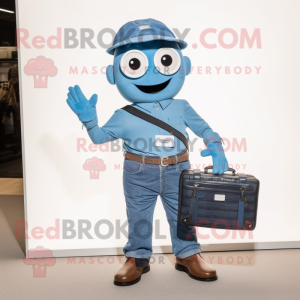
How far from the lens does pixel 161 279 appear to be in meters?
2.11

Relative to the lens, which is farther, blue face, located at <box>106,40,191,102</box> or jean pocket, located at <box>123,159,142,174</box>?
jean pocket, located at <box>123,159,142,174</box>

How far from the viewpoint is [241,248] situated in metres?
2.55

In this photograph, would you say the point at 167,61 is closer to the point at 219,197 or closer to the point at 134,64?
the point at 134,64

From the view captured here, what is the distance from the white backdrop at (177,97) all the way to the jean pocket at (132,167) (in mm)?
465

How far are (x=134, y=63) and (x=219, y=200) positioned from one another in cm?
82

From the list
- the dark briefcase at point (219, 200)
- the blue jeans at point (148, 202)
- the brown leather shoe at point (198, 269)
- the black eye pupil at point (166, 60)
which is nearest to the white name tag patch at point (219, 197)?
the dark briefcase at point (219, 200)

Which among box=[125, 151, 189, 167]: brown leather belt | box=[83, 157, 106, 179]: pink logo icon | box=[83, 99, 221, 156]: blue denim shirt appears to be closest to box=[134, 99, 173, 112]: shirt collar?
box=[83, 99, 221, 156]: blue denim shirt

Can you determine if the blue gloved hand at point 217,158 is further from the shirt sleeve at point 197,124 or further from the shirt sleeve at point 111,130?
the shirt sleeve at point 111,130

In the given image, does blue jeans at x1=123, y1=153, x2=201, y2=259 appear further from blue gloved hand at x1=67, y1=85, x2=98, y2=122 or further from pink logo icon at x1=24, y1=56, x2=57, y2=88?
pink logo icon at x1=24, y1=56, x2=57, y2=88

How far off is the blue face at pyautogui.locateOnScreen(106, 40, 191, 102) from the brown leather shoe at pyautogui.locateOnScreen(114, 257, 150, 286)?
94 cm

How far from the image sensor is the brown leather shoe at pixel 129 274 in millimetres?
2018

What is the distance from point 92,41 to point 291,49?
133 cm

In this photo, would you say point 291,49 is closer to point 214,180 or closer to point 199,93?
point 199,93

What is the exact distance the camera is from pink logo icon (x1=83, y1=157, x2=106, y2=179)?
2434 millimetres
